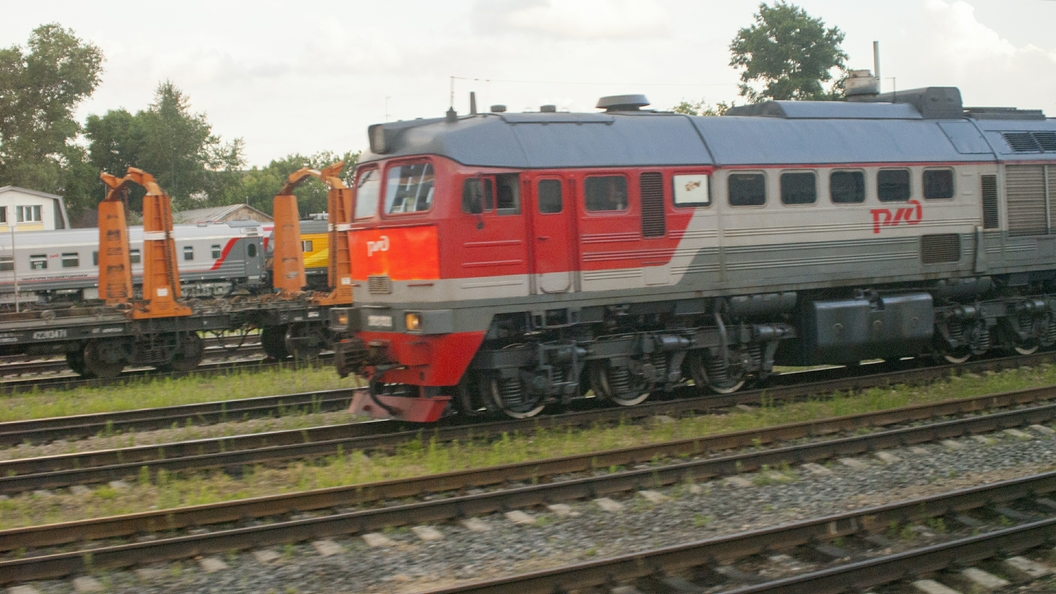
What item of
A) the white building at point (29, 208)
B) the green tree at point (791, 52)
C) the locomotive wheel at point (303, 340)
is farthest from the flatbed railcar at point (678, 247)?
the white building at point (29, 208)

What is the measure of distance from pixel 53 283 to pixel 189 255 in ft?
17.8

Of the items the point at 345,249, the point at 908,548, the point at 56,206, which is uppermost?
the point at 56,206

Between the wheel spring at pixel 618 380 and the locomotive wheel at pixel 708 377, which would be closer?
the wheel spring at pixel 618 380

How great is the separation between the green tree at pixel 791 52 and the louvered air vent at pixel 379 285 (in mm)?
46367

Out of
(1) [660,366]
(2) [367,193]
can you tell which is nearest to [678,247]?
(1) [660,366]

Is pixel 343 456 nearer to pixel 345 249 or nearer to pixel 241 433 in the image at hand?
pixel 241 433

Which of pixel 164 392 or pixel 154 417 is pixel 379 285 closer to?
pixel 154 417

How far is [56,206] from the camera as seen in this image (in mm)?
65438

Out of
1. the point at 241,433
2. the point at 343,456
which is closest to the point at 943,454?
the point at 343,456

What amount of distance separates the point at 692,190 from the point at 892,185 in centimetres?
359

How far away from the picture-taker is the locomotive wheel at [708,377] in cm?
1332

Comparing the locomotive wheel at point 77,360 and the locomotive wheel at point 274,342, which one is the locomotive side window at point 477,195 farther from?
the locomotive wheel at point 77,360

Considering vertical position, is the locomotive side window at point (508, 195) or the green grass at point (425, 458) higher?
the locomotive side window at point (508, 195)

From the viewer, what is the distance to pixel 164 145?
83250mm
